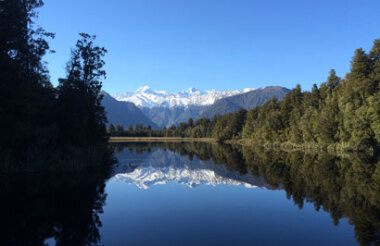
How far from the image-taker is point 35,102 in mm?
26984

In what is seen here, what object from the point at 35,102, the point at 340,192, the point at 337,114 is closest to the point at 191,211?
the point at 340,192

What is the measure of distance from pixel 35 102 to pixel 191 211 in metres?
20.0

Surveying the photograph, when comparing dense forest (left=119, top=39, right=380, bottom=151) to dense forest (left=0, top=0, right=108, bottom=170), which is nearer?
dense forest (left=0, top=0, right=108, bottom=170)

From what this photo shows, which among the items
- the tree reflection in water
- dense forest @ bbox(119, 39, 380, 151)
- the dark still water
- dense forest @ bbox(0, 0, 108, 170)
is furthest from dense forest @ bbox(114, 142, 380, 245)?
dense forest @ bbox(119, 39, 380, 151)

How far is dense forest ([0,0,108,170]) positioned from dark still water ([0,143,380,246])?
358cm

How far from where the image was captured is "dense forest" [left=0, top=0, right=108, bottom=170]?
84.6ft

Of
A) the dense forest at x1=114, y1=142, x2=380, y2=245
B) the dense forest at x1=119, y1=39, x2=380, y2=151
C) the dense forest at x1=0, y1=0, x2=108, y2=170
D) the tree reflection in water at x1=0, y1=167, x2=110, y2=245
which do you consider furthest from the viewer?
the dense forest at x1=119, y1=39, x2=380, y2=151

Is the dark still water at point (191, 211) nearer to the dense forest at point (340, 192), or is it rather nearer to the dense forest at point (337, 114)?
the dense forest at point (340, 192)

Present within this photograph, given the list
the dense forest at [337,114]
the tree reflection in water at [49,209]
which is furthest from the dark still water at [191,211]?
the dense forest at [337,114]

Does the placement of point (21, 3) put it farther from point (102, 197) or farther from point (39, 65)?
point (102, 197)

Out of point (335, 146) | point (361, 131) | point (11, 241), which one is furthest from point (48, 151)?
point (335, 146)

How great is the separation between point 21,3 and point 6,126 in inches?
508

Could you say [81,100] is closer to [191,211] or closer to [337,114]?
[191,211]

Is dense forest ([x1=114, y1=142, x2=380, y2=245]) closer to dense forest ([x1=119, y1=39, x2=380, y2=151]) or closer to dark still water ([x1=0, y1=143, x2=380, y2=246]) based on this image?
dark still water ([x1=0, y1=143, x2=380, y2=246])
